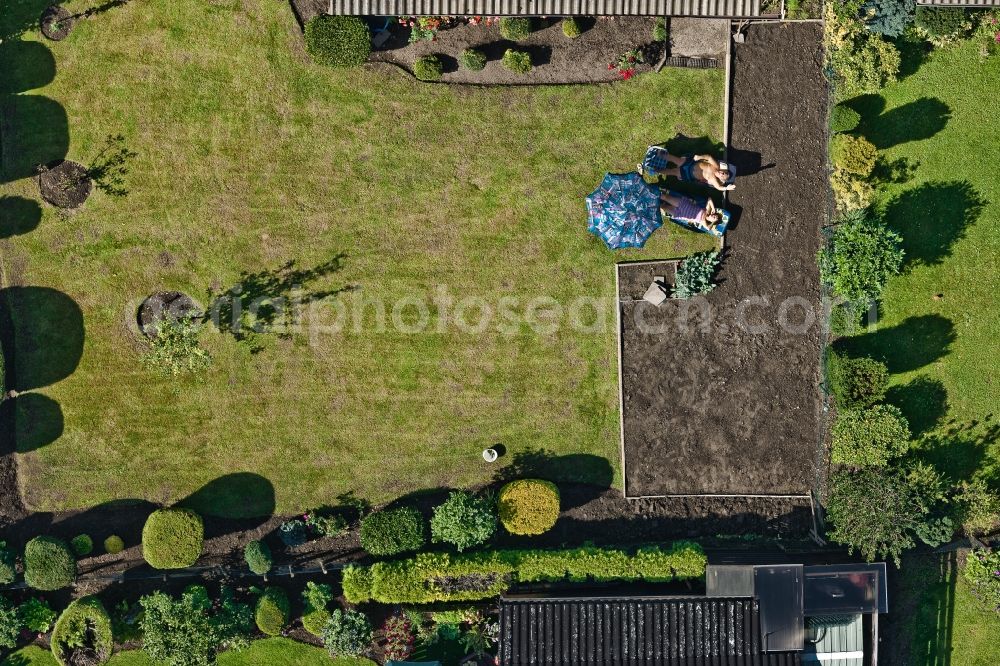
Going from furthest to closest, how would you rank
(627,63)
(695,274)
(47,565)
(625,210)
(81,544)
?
(627,63) → (695,274) → (81,544) → (47,565) → (625,210)

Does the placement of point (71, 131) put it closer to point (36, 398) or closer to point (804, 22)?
point (36, 398)

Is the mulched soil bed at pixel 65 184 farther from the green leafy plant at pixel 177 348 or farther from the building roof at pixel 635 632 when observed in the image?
the building roof at pixel 635 632

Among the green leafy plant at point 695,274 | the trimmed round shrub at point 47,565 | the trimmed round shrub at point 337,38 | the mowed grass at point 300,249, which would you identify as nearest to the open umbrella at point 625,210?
the mowed grass at point 300,249

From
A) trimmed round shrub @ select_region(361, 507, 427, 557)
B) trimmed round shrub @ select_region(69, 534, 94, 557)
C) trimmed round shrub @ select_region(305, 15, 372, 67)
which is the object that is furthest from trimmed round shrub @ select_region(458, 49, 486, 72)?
trimmed round shrub @ select_region(69, 534, 94, 557)

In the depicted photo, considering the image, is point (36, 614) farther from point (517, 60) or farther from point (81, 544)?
point (517, 60)

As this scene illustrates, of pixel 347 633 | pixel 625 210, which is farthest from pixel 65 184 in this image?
pixel 625 210
